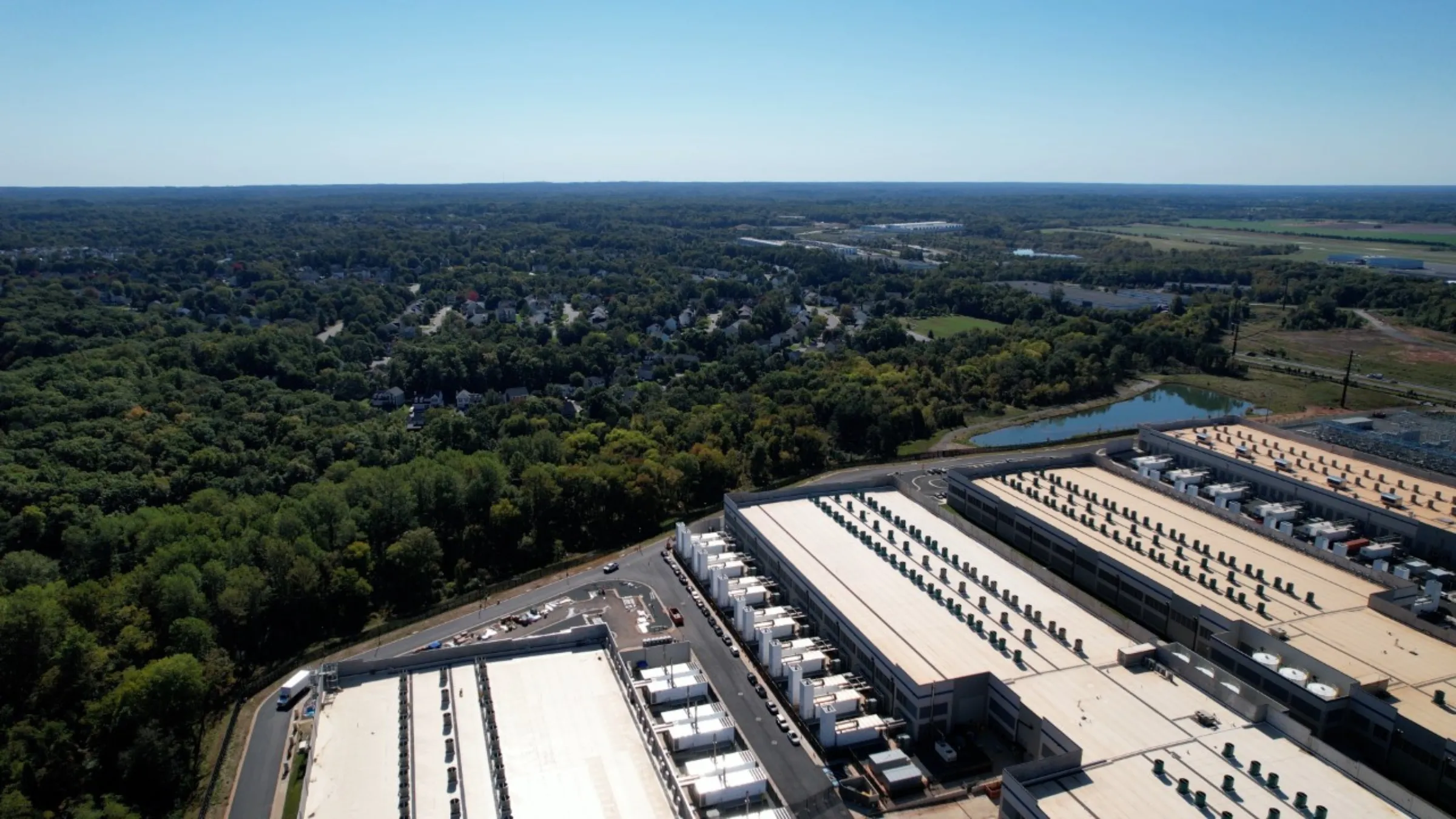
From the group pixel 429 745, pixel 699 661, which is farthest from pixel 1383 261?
pixel 429 745

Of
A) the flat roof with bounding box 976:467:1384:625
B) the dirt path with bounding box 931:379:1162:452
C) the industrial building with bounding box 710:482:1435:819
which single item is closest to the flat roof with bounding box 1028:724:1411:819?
the industrial building with bounding box 710:482:1435:819

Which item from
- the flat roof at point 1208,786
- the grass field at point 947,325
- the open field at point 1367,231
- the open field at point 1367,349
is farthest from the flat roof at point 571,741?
the open field at point 1367,231

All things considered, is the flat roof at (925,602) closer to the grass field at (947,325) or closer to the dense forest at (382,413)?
the dense forest at (382,413)

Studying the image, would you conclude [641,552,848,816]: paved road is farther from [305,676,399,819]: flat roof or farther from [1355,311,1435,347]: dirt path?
[1355,311,1435,347]: dirt path

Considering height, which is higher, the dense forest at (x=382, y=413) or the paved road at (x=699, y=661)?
the dense forest at (x=382, y=413)

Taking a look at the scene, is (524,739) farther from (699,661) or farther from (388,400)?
(388,400)

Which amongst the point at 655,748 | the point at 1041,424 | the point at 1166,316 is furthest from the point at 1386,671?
the point at 1166,316
